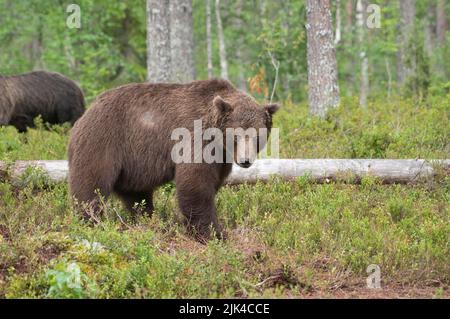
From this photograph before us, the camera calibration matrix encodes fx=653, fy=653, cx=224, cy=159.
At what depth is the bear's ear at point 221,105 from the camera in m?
6.67

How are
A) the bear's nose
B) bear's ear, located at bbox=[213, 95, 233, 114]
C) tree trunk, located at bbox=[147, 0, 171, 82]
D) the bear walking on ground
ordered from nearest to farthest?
the bear's nose
bear's ear, located at bbox=[213, 95, 233, 114]
the bear walking on ground
tree trunk, located at bbox=[147, 0, 171, 82]

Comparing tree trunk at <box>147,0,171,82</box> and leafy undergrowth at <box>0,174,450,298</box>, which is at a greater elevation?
tree trunk at <box>147,0,171,82</box>

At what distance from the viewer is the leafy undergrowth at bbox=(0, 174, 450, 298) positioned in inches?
211

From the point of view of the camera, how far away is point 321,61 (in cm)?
1208

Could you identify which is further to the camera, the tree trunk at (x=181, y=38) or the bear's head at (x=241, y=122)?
the tree trunk at (x=181, y=38)

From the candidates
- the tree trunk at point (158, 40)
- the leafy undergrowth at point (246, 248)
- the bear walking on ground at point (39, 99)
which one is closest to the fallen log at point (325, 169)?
the leafy undergrowth at point (246, 248)

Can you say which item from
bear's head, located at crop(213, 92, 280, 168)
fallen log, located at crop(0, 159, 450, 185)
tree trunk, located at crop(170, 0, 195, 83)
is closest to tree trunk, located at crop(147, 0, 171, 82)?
tree trunk, located at crop(170, 0, 195, 83)

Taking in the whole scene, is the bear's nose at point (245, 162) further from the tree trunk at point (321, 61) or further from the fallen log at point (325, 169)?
the tree trunk at point (321, 61)

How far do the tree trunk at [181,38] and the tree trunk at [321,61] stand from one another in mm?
3629

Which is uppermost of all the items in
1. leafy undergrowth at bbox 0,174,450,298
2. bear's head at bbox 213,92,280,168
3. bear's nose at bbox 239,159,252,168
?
bear's head at bbox 213,92,280,168

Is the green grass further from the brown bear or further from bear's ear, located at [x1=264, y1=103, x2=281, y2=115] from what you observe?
bear's ear, located at [x1=264, y1=103, x2=281, y2=115]

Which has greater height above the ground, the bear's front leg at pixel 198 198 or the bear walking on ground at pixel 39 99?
the bear walking on ground at pixel 39 99

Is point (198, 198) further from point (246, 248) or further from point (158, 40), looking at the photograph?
point (158, 40)
